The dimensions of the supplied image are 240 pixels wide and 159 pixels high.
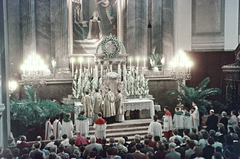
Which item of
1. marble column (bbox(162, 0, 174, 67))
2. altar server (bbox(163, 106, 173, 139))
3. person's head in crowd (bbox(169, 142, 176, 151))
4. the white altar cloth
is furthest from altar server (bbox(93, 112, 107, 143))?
marble column (bbox(162, 0, 174, 67))

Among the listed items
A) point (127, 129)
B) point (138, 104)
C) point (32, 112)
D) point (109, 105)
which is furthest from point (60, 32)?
point (127, 129)

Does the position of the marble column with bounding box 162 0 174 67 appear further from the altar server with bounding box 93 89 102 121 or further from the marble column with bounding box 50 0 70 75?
the altar server with bounding box 93 89 102 121

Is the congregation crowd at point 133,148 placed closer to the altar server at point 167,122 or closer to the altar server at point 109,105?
the altar server at point 167,122

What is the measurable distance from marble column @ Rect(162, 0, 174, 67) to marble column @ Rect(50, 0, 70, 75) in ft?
16.7

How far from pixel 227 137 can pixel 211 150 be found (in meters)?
0.75

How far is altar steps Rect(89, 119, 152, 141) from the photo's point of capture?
32.3 ft

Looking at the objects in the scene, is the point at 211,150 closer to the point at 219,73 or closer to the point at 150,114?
the point at 150,114

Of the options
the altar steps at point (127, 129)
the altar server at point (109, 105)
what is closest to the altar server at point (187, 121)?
the altar steps at point (127, 129)

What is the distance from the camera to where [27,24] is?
12469 millimetres

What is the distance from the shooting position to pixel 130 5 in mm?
14023

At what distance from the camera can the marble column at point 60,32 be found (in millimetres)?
12875

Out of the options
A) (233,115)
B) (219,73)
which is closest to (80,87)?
(233,115)

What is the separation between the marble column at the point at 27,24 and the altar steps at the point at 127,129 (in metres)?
5.15

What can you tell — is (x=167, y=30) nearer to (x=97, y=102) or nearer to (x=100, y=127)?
(x=97, y=102)
